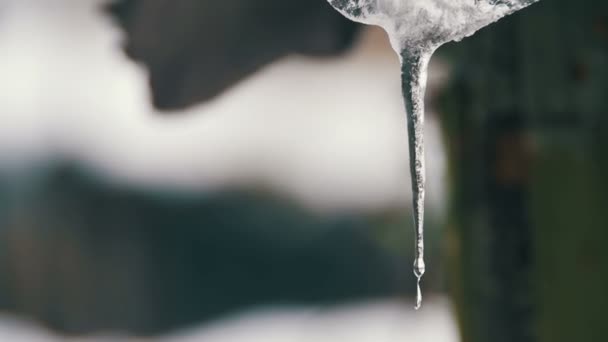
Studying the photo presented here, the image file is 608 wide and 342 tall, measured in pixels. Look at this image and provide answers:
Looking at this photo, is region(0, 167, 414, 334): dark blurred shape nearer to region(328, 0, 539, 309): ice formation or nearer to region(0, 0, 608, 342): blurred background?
region(0, 0, 608, 342): blurred background

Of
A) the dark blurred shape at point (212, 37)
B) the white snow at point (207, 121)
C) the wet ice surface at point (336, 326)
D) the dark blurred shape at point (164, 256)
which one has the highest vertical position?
the dark blurred shape at point (212, 37)

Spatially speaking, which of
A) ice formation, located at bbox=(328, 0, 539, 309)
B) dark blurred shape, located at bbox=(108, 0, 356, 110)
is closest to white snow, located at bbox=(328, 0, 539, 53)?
ice formation, located at bbox=(328, 0, 539, 309)

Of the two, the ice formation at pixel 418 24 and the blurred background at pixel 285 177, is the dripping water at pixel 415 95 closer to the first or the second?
the ice formation at pixel 418 24

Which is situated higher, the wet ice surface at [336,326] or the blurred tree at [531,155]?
the blurred tree at [531,155]

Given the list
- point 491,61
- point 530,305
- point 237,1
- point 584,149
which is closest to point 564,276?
point 530,305

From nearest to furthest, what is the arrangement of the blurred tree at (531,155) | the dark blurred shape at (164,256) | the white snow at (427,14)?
the white snow at (427,14) < the dark blurred shape at (164,256) < the blurred tree at (531,155)

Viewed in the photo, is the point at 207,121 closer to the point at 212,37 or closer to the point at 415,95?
the point at 212,37

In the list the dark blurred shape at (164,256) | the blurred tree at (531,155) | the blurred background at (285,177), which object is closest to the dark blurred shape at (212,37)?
→ the blurred background at (285,177)
